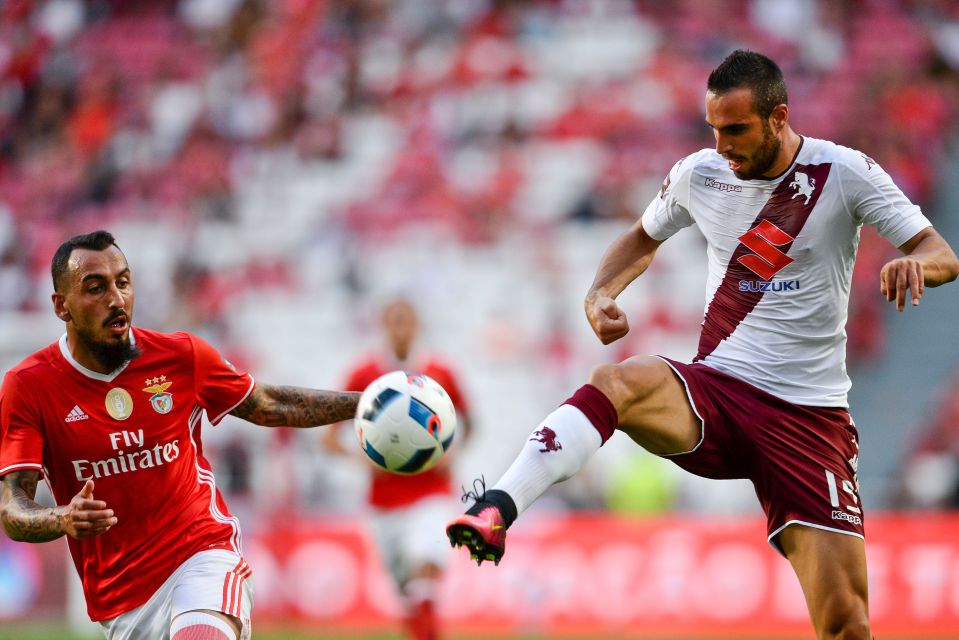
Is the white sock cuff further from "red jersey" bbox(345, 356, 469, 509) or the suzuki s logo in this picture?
"red jersey" bbox(345, 356, 469, 509)

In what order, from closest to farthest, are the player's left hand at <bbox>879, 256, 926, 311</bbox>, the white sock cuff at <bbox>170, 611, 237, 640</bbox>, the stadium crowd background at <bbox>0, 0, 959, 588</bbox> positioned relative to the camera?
the player's left hand at <bbox>879, 256, 926, 311</bbox> < the white sock cuff at <bbox>170, 611, 237, 640</bbox> < the stadium crowd background at <bbox>0, 0, 959, 588</bbox>

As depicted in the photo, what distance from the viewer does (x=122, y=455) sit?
5.71 meters

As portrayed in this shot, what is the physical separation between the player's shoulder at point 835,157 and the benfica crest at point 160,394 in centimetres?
289

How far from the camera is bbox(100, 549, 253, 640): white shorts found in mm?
5613

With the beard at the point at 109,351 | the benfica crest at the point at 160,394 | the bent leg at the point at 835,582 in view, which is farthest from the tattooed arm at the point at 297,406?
the bent leg at the point at 835,582

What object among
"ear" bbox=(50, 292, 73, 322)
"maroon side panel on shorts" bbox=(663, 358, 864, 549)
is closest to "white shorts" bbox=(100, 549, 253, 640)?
"ear" bbox=(50, 292, 73, 322)

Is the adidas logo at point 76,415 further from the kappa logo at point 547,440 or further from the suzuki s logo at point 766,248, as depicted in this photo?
the suzuki s logo at point 766,248

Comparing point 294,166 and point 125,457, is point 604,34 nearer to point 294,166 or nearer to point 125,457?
point 294,166

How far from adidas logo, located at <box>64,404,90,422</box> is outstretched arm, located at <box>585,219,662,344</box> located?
2.13 meters

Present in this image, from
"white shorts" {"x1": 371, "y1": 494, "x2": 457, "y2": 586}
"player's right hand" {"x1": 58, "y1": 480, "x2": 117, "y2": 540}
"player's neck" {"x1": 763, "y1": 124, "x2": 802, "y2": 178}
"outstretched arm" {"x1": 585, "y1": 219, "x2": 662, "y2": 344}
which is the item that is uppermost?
"player's neck" {"x1": 763, "y1": 124, "x2": 802, "y2": 178}

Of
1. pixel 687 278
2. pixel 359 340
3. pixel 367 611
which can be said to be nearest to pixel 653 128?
pixel 687 278

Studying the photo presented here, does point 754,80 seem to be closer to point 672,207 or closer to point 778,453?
point 672,207

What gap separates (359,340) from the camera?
59.1 ft

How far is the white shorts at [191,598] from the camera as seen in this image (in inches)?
221
